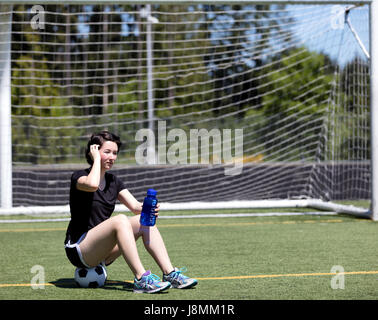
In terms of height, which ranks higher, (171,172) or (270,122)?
(270,122)

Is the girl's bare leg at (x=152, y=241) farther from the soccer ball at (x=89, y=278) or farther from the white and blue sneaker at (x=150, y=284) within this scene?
the soccer ball at (x=89, y=278)

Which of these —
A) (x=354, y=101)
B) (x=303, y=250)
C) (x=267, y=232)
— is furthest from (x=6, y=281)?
(x=354, y=101)

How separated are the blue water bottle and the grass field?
0.46m

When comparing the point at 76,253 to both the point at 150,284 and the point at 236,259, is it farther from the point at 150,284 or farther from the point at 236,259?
the point at 236,259

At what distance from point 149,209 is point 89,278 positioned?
640 millimetres

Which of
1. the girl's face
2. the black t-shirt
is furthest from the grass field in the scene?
the girl's face

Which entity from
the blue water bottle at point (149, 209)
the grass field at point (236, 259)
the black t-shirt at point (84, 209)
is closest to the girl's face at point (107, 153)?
the black t-shirt at point (84, 209)

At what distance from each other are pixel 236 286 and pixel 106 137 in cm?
132

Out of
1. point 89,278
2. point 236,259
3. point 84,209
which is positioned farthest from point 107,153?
point 236,259

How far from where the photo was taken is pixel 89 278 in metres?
4.24

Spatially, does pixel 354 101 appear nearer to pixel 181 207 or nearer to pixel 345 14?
pixel 345 14

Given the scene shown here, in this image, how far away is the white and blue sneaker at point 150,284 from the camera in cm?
395

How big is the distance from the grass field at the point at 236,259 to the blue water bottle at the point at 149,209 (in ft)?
1.52

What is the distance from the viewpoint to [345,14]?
9.94 m
